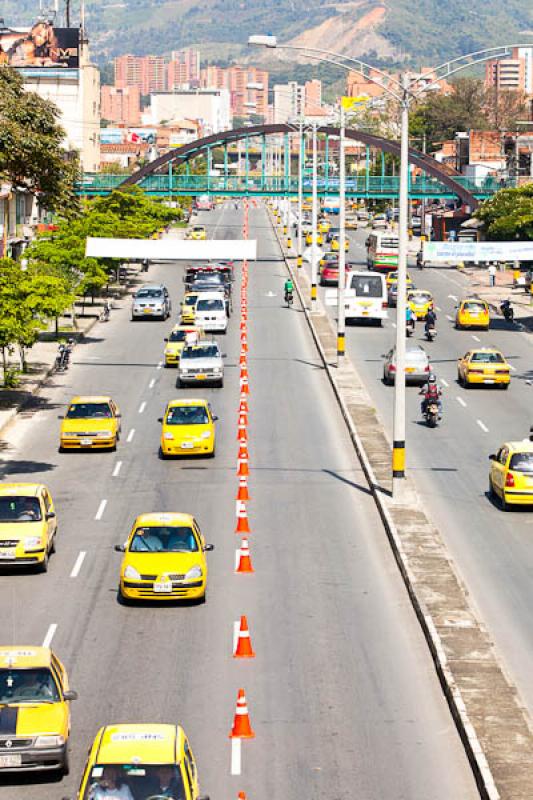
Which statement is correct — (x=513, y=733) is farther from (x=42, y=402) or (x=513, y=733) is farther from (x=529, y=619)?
A: (x=42, y=402)

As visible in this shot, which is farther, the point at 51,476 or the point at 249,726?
the point at 51,476

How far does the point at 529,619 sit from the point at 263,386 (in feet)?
97.8

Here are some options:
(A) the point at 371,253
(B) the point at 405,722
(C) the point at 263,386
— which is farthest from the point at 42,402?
(A) the point at 371,253

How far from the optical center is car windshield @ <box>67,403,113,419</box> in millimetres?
42031

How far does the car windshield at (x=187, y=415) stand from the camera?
4050 centimetres

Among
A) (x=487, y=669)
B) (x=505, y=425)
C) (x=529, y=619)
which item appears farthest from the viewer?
(x=505, y=425)

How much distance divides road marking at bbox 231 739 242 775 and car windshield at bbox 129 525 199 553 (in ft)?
24.8

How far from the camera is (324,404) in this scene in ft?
164

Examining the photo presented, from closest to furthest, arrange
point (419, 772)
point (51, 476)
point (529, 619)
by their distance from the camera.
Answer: point (419, 772)
point (529, 619)
point (51, 476)

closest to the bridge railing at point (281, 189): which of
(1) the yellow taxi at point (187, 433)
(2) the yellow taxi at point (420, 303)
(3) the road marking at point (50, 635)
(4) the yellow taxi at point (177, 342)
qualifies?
(2) the yellow taxi at point (420, 303)

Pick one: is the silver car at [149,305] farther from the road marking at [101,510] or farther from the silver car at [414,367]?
the road marking at [101,510]

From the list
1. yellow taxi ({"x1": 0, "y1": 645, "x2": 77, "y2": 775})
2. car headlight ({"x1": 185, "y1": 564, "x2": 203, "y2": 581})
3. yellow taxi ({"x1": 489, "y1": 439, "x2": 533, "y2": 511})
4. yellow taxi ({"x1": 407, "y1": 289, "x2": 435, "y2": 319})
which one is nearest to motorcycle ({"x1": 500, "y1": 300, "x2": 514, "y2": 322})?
yellow taxi ({"x1": 407, "y1": 289, "x2": 435, "y2": 319})

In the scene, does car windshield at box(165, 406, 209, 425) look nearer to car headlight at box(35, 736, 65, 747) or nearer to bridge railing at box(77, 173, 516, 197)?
car headlight at box(35, 736, 65, 747)

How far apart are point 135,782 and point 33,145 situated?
1899 cm
